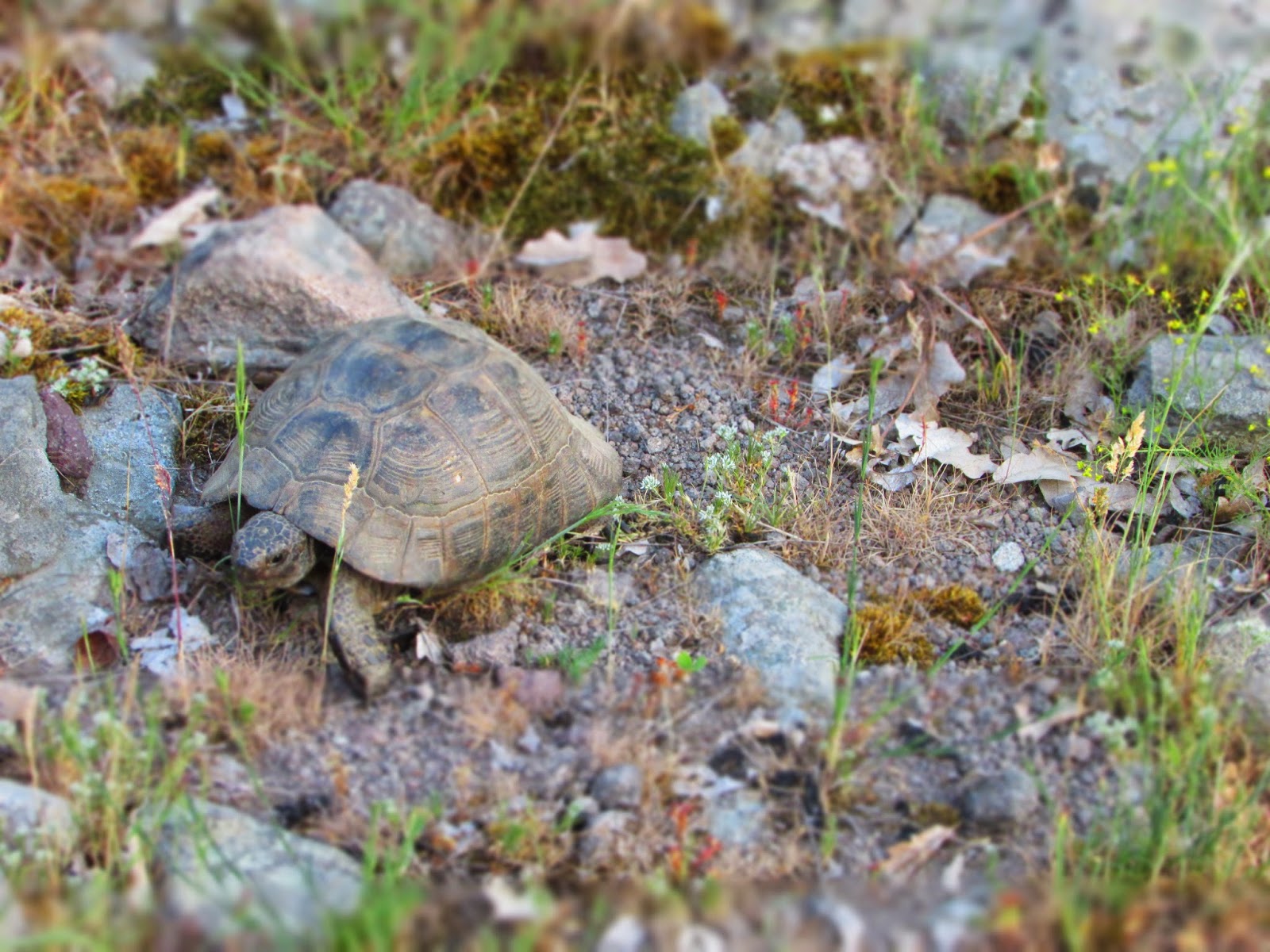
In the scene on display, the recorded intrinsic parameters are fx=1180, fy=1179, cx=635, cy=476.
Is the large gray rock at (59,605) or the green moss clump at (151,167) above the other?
the green moss clump at (151,167)

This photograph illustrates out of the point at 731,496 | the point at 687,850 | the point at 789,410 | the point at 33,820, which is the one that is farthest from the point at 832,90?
the point at 33,820

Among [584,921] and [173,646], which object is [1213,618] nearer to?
[584,921]

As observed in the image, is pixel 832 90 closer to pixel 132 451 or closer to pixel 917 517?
pixel 917 517

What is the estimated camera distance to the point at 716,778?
287 centimetres

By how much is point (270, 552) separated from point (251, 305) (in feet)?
4.75

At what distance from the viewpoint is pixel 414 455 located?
3.39 metres

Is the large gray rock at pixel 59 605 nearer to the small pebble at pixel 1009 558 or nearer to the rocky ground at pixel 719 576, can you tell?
the rocky ground at pixel 719 576

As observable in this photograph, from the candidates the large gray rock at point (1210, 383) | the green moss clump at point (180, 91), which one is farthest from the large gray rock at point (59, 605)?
the large gray rock at point (1210, 383)

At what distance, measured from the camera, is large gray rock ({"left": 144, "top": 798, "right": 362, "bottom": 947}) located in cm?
223

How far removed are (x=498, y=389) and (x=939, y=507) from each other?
57.7 inches

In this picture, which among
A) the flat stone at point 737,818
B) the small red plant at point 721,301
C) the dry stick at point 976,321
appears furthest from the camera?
the small red plant at point 721,301

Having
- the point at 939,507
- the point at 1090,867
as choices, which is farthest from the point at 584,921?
the point at 939,507

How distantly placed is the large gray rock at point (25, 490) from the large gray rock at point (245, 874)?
115 cm

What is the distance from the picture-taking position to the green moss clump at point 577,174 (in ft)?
16.2
